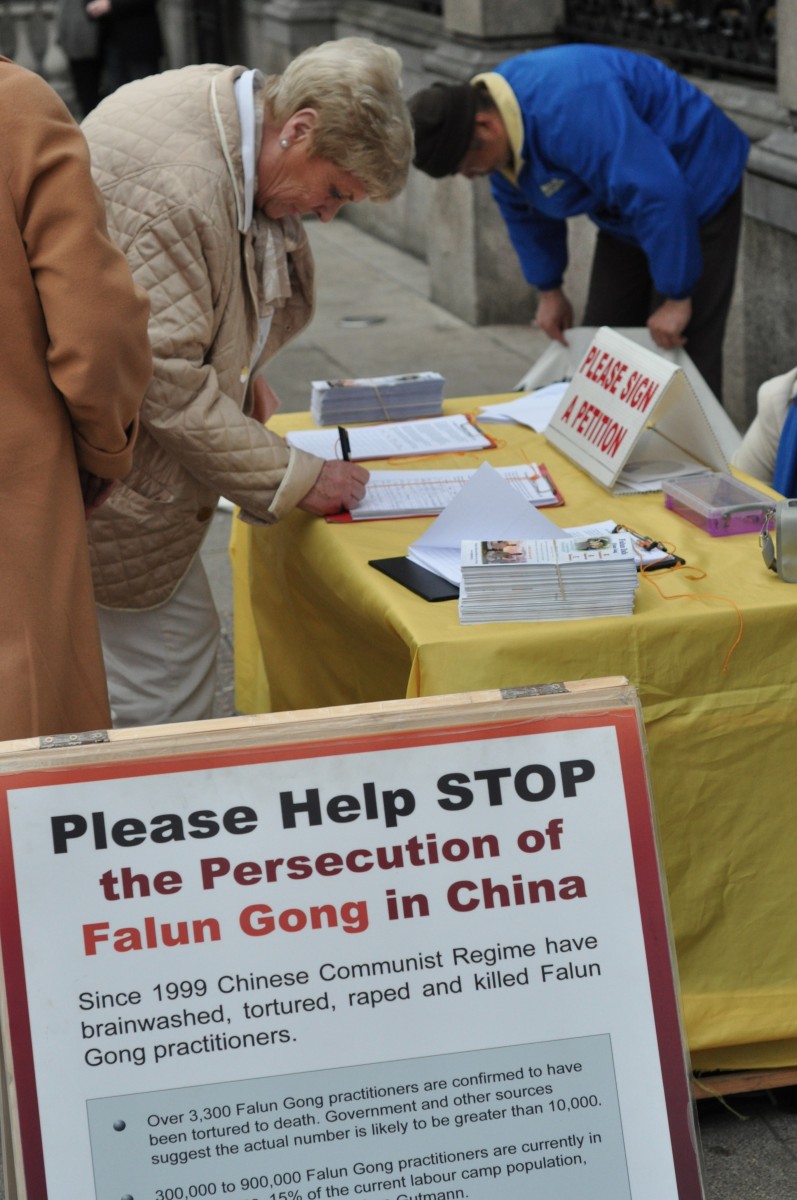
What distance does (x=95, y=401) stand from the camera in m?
2.29

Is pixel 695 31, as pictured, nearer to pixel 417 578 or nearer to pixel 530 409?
pixel 530 409

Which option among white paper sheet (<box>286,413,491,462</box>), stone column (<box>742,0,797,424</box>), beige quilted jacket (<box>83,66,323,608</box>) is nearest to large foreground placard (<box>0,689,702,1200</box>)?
beige quilted jacket (<box>83,66,323,608</box>)

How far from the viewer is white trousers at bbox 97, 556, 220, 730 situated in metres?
3.32

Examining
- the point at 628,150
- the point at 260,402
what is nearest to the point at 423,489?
the point at 260,402

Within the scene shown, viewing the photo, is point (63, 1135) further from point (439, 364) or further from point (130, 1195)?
point (439, 364)

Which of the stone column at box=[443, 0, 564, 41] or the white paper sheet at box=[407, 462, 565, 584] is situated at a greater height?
the stone column at box=[443, 0, 564, 41]

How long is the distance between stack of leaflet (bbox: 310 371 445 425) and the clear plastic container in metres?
0.90

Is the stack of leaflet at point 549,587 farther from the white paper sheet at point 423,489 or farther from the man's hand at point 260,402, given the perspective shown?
the man's hand at point 260,402

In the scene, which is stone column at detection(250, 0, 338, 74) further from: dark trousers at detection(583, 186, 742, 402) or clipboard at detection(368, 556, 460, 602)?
clipboard at detection(368, 556, 460, 602)

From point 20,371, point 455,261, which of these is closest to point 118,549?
point 20,371

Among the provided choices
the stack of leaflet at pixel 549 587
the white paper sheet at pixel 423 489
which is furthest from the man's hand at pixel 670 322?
the stack of leaflet at pixel 549 587

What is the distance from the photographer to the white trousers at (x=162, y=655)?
332cm

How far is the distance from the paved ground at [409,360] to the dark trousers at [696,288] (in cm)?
161

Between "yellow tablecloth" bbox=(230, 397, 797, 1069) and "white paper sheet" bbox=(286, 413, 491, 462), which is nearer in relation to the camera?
"yellow tablecloth" bbox=(230, 397, 797, 1069)
